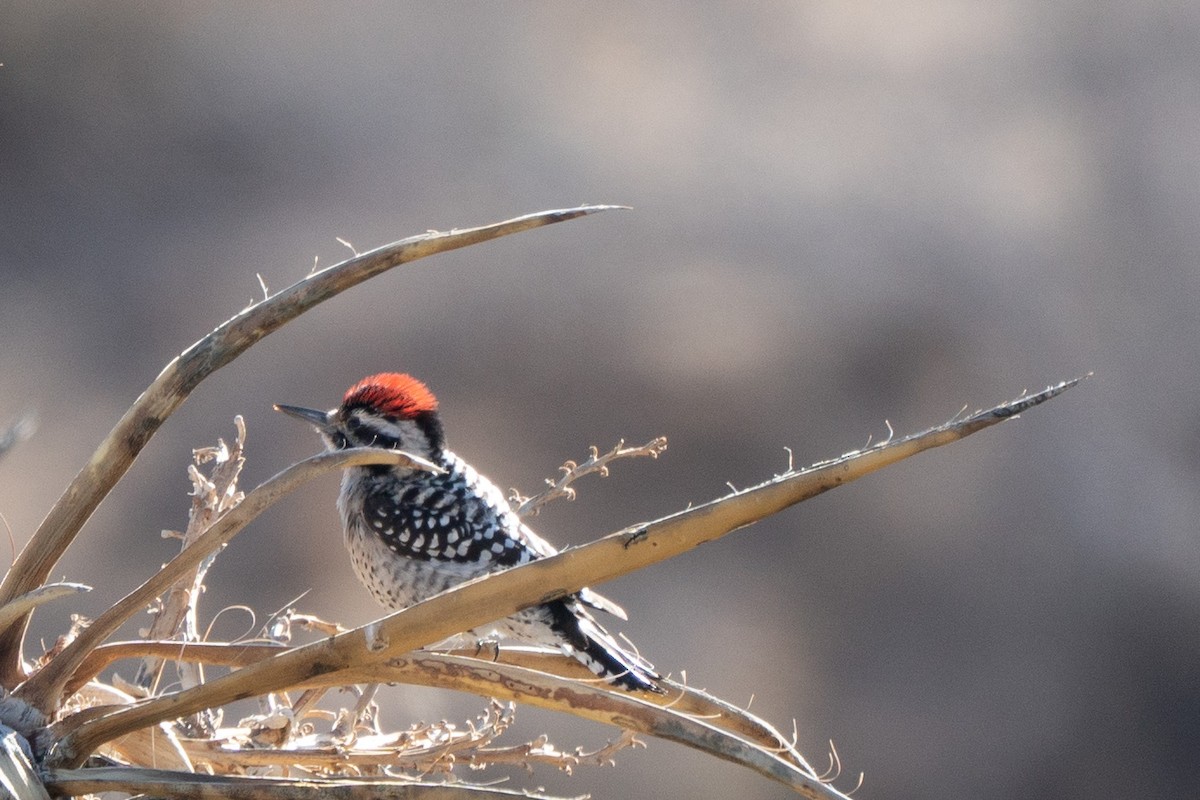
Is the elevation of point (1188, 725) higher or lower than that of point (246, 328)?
lower

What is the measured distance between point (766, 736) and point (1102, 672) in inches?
205

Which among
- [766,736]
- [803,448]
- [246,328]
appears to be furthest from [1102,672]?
[246,328]

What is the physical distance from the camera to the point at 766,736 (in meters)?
1.59

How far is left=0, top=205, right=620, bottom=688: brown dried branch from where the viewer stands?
1486 millimetres

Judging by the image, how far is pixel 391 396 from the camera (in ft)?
10.1

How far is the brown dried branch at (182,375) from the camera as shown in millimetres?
1486

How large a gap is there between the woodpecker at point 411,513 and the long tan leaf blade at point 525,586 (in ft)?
4.99

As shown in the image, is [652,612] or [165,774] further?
[652,612]

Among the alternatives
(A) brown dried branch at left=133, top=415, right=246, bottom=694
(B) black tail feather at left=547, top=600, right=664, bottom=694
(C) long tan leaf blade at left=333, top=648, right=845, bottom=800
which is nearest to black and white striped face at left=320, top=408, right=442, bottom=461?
(B) black tail feather at left=547, top=600, right=664, bottom=694

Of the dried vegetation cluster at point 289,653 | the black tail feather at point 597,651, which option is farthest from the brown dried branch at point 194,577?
the black tail feather at point 597,651

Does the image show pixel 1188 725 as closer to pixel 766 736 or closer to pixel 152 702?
pixel 766 736

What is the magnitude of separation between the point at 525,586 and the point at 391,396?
193 cm

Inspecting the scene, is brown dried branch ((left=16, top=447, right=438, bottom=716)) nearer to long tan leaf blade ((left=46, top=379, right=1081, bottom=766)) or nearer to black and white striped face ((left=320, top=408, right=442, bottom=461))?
long tan leaf blade ((left=46, top=379, right=1081, bottom=766))

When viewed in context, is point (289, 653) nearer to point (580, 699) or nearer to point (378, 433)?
point (580, 699)
